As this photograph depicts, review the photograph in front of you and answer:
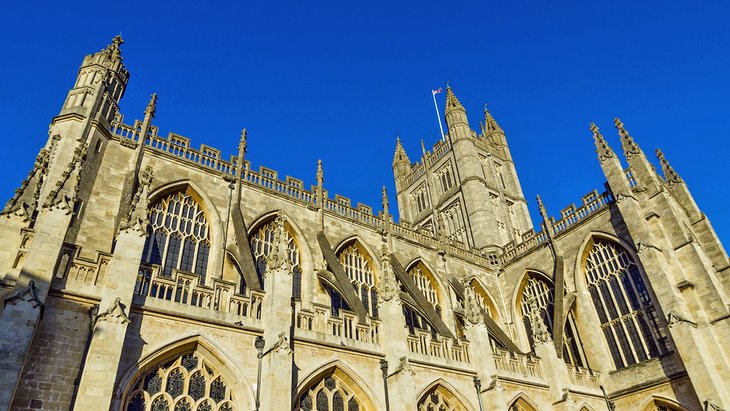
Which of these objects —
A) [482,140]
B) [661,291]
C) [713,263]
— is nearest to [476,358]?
[661,291]

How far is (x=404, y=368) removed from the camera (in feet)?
42.2

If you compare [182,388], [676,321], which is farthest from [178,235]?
[676,321]

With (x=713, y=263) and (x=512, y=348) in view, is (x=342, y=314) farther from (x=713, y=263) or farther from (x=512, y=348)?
(x=713, y=263)

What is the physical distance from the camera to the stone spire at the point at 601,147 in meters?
21.9

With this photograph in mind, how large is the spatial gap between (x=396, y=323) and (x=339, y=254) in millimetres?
6549

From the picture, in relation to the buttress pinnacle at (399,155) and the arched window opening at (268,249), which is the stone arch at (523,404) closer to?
the arched window opening at (268,249)

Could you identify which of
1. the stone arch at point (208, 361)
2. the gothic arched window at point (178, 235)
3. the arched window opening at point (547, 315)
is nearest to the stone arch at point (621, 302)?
the arched window opening at point (547, 315)

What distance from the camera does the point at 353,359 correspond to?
1301 centimetres

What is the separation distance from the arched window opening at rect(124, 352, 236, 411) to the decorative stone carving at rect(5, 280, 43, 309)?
2.48 meters

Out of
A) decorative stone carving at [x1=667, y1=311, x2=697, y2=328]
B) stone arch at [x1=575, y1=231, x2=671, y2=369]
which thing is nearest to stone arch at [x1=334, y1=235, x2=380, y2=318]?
stone arch at [x1=575, y1=231, x2=671, y2=369]

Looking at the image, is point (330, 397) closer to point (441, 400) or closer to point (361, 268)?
point (441, 400)

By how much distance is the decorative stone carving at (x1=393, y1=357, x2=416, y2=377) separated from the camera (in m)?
12.8

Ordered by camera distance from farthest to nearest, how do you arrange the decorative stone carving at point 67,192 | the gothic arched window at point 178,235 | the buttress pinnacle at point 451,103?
the buttress pinnacle at point 451,103 < the gothic arched window at point 178,235 < the decorative stone carving at point 67,192

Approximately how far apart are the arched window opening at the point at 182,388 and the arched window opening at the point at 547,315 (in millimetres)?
14829
